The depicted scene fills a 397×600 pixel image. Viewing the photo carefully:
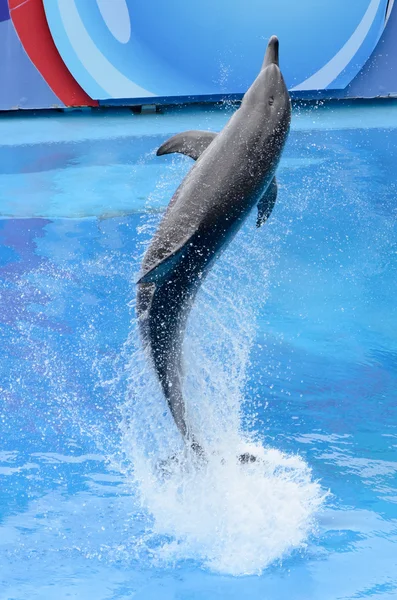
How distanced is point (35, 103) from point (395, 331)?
792cm

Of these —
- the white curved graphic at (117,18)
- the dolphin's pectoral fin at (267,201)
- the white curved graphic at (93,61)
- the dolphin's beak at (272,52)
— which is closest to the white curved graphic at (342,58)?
the white curved graphic at (93,61)

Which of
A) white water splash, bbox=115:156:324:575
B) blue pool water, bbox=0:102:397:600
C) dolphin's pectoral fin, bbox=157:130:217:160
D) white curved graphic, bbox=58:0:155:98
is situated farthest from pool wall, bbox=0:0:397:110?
dolphin's pectoral fin, bbox=157:130:217:160

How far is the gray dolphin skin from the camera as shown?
3732mm

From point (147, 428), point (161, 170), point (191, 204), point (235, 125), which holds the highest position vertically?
point (161, 170)

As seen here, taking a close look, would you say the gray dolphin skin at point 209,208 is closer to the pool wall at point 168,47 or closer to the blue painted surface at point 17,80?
the pool wall at point 168,47

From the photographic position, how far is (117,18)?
39.4ft

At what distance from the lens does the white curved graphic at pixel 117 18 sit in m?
12.0

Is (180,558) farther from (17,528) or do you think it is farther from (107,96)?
(107,96)

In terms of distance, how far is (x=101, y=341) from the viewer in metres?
6.30

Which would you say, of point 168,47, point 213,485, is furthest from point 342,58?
point 213,485

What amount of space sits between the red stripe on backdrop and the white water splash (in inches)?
320

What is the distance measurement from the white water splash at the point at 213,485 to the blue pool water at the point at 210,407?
0.01 m

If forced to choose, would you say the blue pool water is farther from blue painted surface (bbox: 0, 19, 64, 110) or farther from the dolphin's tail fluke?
blue painted surface (bbox: 0, 19, 64, 110)

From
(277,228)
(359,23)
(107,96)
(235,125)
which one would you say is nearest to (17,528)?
(235,125)
